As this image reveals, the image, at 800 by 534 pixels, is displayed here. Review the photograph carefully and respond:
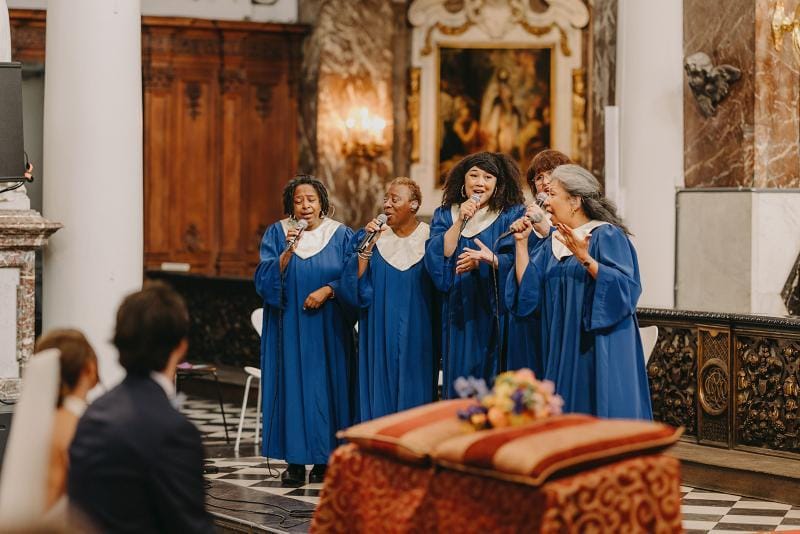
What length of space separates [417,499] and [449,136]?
33.8 feet


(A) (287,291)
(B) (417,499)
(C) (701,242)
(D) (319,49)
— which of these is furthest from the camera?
(D) (319,49)

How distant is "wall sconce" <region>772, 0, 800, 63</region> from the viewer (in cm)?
919

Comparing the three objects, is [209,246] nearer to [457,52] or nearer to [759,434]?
[457,52]

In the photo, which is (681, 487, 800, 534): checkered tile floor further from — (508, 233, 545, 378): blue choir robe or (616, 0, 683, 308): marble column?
(616, 0, 683, 308): marble column

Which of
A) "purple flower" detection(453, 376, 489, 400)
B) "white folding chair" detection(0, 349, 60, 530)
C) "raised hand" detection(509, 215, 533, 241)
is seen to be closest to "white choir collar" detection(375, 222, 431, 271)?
"raised hand" detection(509, 215, 533, 241)

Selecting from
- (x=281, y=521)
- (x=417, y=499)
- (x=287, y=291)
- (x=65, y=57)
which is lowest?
(x=281, y=521)

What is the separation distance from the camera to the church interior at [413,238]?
3.92 meters

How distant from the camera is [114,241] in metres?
7.25

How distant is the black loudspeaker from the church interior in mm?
17

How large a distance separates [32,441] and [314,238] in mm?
3901

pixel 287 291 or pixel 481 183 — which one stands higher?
pixel 481 183

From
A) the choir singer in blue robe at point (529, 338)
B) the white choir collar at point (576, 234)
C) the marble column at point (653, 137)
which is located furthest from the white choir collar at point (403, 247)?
the marble column at point (653, 137)

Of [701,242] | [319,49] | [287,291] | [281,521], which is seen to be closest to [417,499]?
[281,521]

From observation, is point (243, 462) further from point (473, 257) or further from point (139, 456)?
point (139, 456)
